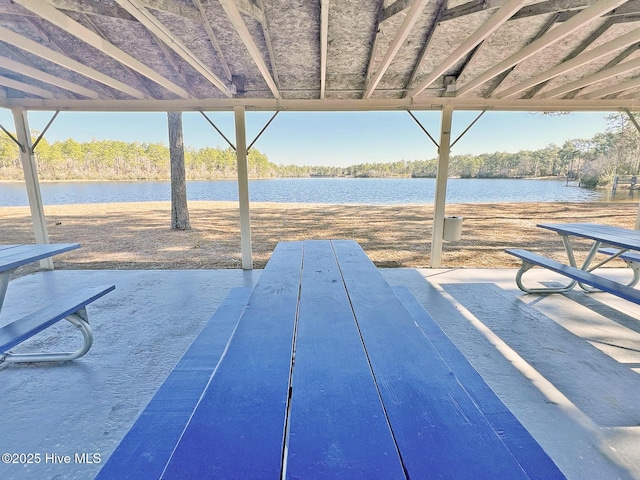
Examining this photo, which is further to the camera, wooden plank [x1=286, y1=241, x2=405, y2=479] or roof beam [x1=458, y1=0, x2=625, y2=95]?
roof beam [x1=458, y1=0, x2=625, y2=95]

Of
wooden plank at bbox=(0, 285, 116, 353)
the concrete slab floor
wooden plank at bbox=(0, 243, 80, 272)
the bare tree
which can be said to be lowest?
the concrete slab floor

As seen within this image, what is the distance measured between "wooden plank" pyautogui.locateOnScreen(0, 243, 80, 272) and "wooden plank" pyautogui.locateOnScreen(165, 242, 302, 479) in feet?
6.03

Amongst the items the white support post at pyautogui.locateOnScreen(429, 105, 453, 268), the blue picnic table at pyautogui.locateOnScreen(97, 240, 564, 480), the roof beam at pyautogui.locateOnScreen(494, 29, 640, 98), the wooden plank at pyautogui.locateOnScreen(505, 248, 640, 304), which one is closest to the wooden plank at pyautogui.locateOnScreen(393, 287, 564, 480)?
the blue picnic table at pyautogui.locateOnScreen(97, 240, 564, 480)

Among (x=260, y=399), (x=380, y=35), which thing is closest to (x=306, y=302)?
(x=260, y=399)

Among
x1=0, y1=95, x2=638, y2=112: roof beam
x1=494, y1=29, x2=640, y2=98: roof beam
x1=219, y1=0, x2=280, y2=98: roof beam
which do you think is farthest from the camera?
x1=0, y1=95, x2=638, y2=112: roof beam

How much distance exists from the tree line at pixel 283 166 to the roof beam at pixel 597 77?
69.7 ft

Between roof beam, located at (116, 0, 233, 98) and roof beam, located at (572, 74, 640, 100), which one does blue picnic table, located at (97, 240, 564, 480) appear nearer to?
roof beam, located at (116, 0, 233, 98)

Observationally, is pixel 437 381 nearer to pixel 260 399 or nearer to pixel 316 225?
pixel 260 399

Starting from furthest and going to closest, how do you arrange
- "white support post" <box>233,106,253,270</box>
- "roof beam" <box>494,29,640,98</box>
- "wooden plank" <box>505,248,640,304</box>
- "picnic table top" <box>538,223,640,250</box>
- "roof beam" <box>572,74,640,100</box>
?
"white support post" <box>233,106,253,270</box> → "roof beam" <box>572,74,640,100</box> → "picnic table top" <box>538,223,640,250</box> → "wooden plank" <box>505,248,640,304</box> → "roof beam" <box>494,29,640,98</box>

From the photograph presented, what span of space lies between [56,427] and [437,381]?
194 centimetres

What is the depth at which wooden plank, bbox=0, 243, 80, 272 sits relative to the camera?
74.7 inches

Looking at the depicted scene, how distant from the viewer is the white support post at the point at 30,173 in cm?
372

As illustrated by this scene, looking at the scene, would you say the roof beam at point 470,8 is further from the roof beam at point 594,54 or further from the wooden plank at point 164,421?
the wooden plank at point 164,421

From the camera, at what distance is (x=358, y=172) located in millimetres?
38656
